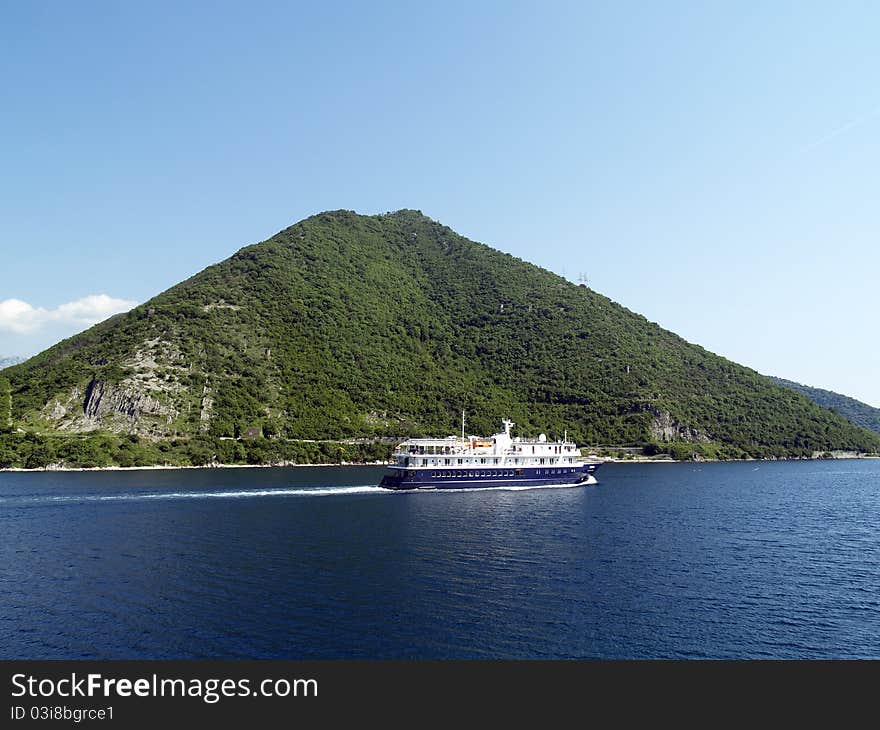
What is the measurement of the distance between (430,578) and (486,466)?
7780 cm

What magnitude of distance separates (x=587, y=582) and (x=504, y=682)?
22917 millimetres

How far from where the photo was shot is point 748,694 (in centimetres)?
3453

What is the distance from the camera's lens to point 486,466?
134m

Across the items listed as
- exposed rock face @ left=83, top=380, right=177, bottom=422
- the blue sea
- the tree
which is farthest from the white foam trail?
exposed rock face @ left=83, top=380, right=177, bottom=422

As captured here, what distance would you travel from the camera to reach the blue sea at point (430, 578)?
41.7 m

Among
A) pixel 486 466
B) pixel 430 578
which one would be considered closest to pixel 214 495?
pixel 486 466

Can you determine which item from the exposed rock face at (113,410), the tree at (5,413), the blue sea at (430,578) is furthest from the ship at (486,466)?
the tree at (5,413)

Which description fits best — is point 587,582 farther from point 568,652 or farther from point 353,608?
point 353,608

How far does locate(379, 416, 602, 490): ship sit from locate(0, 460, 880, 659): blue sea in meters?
16.9

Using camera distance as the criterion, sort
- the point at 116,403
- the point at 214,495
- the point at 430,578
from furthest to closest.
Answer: the point at 116,403 → the point at 214,495 → the point at 430,578

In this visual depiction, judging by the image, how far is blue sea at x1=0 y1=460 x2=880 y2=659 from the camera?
41.7 metres

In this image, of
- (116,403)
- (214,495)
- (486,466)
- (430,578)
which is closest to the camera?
(430,578)

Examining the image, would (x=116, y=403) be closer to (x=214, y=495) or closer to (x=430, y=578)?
Answer: (x=214, y=495)

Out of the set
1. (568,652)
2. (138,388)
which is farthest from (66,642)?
(138,388)
